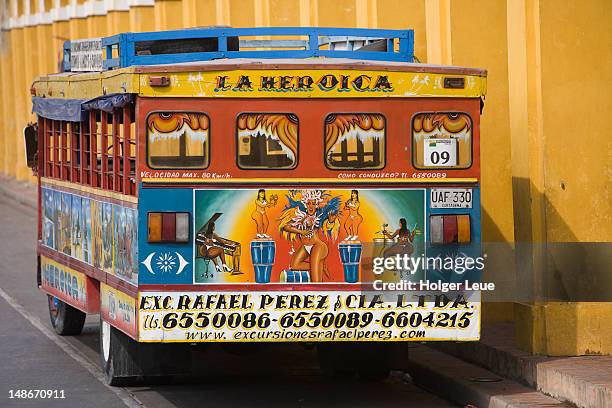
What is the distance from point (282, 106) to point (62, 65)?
5837 millimetres

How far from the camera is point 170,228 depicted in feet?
33.7

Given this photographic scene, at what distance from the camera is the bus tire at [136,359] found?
11.1m

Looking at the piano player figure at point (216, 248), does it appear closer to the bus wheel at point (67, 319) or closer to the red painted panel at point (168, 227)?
the red painted panel at point (168, 227)

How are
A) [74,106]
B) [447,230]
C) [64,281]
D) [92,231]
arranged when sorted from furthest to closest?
[64,281]
[74,106]
[92,231]
[447,230]

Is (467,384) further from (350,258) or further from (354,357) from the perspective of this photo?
(350,258)

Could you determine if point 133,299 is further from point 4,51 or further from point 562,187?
point 4,51

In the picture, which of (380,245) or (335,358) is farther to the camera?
(335,358)

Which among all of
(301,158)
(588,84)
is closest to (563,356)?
(588,84)

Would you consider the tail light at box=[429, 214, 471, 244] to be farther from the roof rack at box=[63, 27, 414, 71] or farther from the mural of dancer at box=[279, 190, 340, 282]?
the roof rack at box=[63, 27, 414, 71]

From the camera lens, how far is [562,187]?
39.8 feet

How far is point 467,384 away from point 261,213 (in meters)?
2.34

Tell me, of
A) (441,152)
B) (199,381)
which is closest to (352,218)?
(441,152)

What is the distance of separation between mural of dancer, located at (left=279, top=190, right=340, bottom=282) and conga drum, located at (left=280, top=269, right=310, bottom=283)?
28 mm

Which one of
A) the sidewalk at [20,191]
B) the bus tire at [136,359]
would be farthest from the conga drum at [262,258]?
the sidewalk at [20,191]
